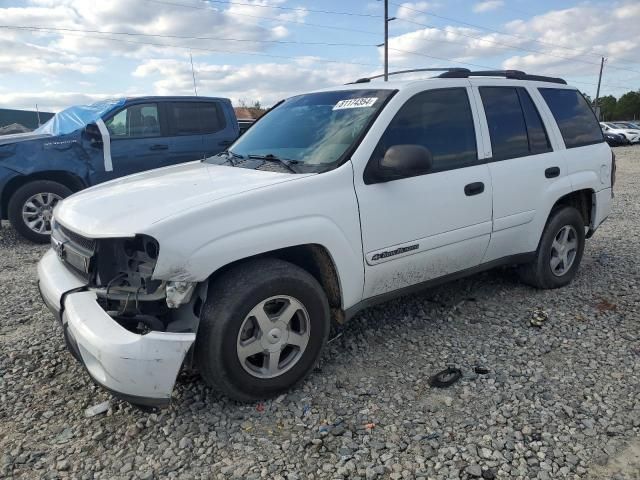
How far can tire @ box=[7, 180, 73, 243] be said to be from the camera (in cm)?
658

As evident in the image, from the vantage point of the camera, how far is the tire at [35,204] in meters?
6.58

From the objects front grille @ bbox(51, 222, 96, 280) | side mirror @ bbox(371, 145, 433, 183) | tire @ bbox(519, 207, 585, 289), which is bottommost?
tire @ bbox(519, 207, 585, 289)

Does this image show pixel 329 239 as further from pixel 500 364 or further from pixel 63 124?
pixel 63 124

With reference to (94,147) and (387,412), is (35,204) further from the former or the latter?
(387,412)

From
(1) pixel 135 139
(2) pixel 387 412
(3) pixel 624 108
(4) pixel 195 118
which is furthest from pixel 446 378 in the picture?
(3) pixel 624 108

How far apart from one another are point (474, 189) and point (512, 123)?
83cm

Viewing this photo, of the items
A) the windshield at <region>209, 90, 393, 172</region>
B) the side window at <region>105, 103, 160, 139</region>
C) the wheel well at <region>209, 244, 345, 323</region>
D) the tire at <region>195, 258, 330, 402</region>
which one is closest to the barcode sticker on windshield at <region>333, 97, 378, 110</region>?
the windshield at <region>209, 90, 393, 172</region>

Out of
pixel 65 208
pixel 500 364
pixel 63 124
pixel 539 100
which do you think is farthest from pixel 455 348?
pixel 63 124

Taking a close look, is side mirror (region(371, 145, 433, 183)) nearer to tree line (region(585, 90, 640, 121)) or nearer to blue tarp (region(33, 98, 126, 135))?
blue tarp (region(33, 98, 126, 135))

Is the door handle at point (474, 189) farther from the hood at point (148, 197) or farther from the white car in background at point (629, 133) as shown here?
the white car in background at point (629, 133)

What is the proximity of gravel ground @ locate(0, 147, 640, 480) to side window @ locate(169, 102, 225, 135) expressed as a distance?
4.24m

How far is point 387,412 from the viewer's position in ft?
9.12

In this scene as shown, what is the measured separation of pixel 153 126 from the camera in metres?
7.40

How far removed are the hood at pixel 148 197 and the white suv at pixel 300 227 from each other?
0.01 meters
